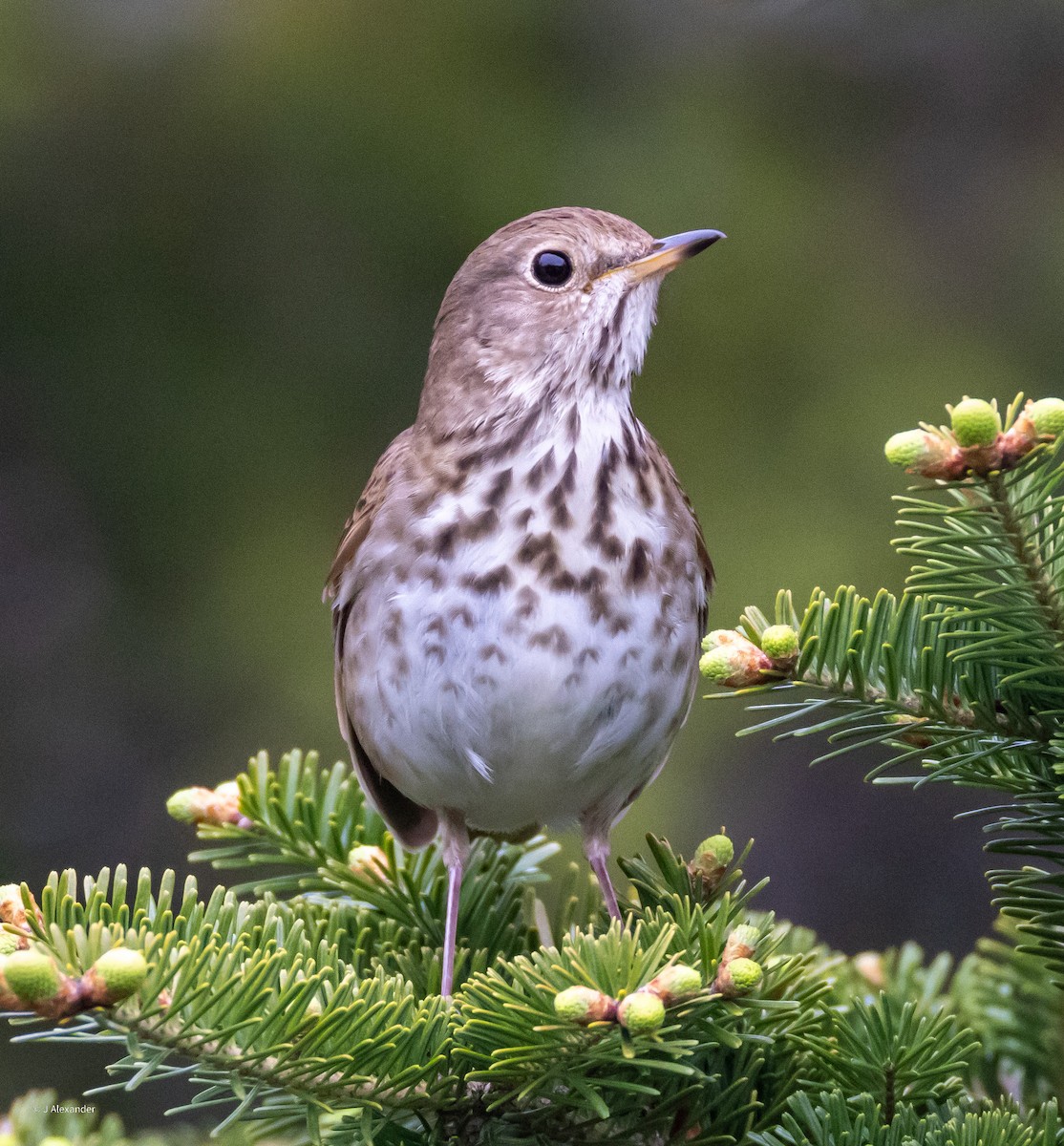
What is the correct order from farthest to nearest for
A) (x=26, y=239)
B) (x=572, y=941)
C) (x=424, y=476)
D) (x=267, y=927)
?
1. (x=26, y=239)
2. (x=424, y=476)
3. (x=267, y=927)
4. (x=572, y=941)

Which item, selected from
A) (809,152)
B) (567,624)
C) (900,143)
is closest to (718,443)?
(809,152)

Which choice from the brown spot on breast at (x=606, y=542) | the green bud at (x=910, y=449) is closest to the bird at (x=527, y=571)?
the brown spot on breast at (x=606, y=542)

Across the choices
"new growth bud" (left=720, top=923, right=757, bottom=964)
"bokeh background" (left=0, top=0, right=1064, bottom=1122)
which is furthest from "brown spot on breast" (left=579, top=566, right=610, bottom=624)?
"bokeh background" (left=0, top=0, right=1064, bottom=1122)

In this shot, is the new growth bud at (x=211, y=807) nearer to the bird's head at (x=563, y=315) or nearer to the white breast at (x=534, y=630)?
the white breast at (x=534, y=630)

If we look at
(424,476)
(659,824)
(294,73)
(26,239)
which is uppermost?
(294,73)

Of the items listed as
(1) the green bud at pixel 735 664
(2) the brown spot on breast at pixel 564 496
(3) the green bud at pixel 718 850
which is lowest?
(3) the green bud at pixel 718 850

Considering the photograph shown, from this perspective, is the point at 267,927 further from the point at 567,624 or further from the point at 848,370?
the point at 848,370

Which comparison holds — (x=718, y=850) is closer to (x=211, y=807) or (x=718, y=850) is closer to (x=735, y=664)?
(x=735, y=664)
